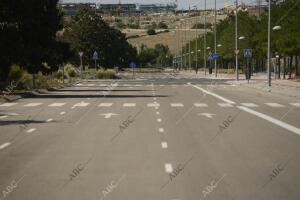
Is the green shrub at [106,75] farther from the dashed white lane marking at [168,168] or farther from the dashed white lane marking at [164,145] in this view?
the dashed white lane marking at [168,168]

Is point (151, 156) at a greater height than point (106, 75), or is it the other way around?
point (151, 156)

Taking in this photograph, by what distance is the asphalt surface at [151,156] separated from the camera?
11.5m

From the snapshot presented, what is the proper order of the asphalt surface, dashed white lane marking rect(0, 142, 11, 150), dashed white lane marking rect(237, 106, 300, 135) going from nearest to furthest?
the asphalt surface → dashed white lane marking rect(0, 142, 11, 150) → dashed white lane marking rect(237, 106, 300, 135)

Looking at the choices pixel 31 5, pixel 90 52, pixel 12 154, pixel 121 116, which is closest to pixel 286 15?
pixel 31 5

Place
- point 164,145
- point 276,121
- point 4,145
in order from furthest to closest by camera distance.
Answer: point 276,121 → point 4,145 → point 164,145

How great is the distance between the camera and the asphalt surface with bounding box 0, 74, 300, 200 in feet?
37.6

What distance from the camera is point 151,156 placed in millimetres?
15781

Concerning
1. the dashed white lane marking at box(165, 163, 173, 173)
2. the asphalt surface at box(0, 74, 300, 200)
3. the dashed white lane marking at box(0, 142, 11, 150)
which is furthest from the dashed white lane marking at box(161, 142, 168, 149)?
the dashed white lane marking at box(0, 142, 11, 150)

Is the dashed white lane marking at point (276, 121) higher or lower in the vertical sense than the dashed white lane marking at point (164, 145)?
lower

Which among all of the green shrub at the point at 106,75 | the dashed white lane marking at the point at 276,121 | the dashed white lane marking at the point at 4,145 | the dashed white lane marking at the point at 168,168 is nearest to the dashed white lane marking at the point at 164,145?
the dashed white lane marking at the point at 168,168

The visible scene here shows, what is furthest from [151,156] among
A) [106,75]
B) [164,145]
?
[106,75]

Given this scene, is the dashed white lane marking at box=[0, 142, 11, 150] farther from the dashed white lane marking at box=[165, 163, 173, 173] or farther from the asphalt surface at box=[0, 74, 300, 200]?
the dashed white lane marking at box=[165, 163, 173, 173]

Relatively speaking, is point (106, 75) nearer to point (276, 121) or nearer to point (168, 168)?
point (276, 121)

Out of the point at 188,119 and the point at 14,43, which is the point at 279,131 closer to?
the point at 188,119
